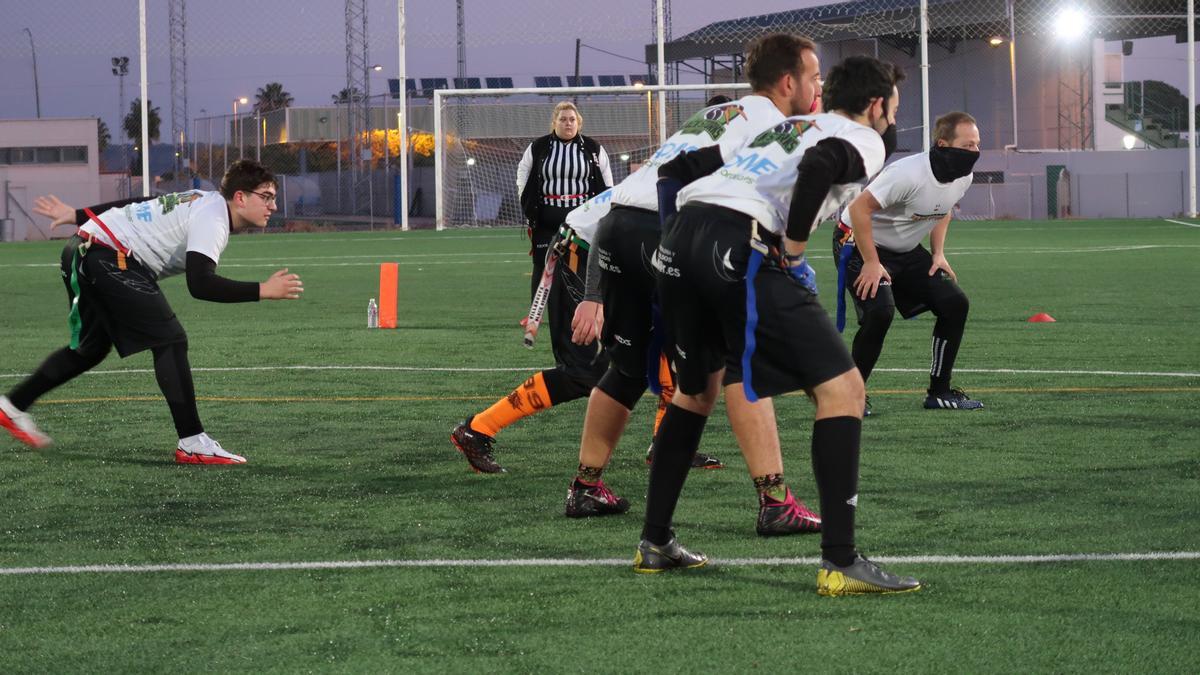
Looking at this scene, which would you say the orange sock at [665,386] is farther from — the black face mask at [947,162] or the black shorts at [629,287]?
the black face mask at [947,162]

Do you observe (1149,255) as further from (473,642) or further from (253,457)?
Result: (473,642)

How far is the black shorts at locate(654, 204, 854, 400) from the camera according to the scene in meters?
4.83

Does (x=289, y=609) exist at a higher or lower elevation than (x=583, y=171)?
lower

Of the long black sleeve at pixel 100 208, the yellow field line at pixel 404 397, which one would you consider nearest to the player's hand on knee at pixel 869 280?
the yellow field line at pixel 404 397

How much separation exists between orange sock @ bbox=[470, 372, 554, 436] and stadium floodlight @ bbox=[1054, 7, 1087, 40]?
51200mm

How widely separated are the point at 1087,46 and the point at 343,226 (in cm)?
2708

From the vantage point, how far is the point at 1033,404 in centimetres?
921

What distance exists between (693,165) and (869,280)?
9.90ft

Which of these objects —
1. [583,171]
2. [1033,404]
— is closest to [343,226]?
[583,171]

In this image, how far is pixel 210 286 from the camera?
7277mm

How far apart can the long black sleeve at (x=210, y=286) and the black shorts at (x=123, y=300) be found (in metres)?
0.33

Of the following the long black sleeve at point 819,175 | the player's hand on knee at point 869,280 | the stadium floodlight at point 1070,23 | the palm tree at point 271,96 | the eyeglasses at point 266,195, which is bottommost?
the player's hand on knee at point 869,280

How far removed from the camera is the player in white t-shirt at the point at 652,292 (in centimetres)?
534

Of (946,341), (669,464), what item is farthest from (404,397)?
(669,464)
